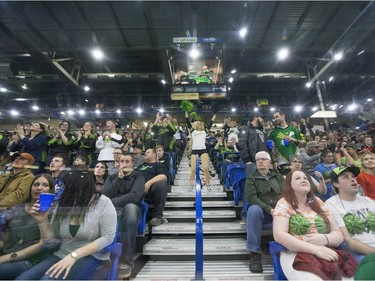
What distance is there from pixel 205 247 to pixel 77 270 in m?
1.41

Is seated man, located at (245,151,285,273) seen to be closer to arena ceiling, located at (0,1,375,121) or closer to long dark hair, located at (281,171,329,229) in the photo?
long dark hair, located at (281,171,329,229)

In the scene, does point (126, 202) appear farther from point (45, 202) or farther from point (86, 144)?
point (86, 144)

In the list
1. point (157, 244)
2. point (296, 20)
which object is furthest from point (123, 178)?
point (296, 20)

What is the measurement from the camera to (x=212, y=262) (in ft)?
7.84

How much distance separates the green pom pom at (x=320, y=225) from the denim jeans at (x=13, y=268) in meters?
1.95

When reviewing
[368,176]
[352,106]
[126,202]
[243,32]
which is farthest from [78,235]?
[352,106]

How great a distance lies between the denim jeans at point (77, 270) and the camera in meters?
1.40

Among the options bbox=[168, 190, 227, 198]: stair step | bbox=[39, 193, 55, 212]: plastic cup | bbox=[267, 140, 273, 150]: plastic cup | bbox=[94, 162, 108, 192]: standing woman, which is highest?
bbox=[267, 140, 273, 150]: plastic cup

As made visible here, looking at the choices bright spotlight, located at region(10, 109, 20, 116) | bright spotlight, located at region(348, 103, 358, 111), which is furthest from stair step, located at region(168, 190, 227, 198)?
bright spotlight, located at region(10, 109, 20, 116)

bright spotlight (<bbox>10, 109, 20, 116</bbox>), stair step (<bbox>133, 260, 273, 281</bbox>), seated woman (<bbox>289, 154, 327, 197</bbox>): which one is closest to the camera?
stair step (<bbox>133, 260, 273, 281</bbox>)

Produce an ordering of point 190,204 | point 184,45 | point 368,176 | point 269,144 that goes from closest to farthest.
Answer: point 368,176 → point 190,204 → point 269,144 → point 184,45

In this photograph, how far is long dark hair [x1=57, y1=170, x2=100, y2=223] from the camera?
1.62 metres

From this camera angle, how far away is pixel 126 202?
237 centimetres

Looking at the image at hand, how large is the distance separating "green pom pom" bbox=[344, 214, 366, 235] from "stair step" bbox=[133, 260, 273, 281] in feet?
2.47
